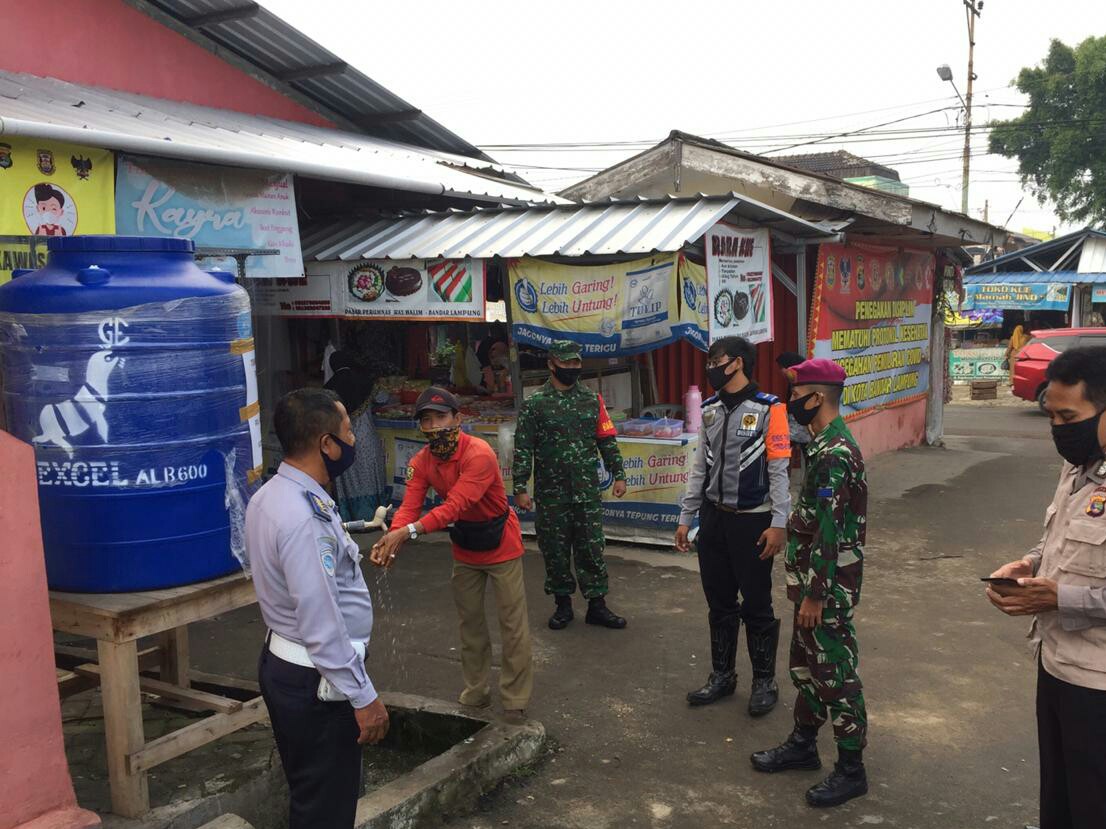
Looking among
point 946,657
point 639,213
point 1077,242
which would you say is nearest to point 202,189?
point 639,213

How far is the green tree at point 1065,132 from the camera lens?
28984 millimetres

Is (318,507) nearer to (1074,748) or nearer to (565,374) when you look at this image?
(1074,748)

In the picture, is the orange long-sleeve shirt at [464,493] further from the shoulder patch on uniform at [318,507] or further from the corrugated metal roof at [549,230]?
the corrugated metal roof at [549,230]

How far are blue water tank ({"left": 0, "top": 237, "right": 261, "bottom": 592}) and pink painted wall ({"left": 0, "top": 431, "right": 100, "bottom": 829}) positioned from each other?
231 mm

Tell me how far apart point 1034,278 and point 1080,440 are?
23268 mm

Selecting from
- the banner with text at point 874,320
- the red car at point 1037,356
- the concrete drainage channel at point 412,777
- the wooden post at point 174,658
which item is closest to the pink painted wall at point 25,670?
the concrete drainage channel at point 412,777

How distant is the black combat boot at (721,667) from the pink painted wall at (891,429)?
22.8 ft

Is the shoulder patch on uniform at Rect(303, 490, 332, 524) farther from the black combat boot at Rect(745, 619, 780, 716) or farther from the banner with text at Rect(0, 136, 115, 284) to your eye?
the banner with text at Rect(0, 136, 115, 284)

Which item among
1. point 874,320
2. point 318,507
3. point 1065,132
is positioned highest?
point 1065,132

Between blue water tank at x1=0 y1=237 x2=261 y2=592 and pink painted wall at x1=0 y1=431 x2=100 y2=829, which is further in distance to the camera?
blue water tank at x1=0 y1=237 x2=261 y2=592

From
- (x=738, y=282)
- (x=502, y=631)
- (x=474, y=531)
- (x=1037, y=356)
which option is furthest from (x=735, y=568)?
(x=1037, y=356)

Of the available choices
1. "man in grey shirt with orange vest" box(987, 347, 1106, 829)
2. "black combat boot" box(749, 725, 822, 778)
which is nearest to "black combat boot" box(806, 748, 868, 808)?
"black combat boot" box(749, 725, 822, 778)

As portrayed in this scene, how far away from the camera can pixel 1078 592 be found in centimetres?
271

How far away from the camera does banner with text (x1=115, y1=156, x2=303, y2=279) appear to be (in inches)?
260
